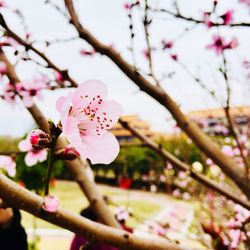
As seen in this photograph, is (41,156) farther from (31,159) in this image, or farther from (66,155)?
(66,155)

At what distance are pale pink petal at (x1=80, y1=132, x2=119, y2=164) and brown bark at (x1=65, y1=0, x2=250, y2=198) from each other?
124cm

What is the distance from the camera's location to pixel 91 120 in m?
0.85

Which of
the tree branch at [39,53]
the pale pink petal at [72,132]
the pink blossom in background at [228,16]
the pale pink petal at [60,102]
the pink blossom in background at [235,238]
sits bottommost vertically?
the pink blossom in background at [235,238]

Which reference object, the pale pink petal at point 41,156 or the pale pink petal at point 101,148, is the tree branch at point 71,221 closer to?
the pale pink petal at point 101,148

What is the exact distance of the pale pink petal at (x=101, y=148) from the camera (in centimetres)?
76

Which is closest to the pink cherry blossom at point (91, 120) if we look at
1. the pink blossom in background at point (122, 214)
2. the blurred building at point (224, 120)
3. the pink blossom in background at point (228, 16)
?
the pink blossom in background at point (228, 16)

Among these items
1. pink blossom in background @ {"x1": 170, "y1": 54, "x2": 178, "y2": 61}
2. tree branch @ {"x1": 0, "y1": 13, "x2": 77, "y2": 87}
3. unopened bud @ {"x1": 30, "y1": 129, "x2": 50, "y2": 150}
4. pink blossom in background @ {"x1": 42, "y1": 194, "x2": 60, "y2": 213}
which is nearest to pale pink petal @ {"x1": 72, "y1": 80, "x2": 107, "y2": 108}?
unopened bud @ {"x1": 30, "y1": 129, "x2": 50, "y2": 150}

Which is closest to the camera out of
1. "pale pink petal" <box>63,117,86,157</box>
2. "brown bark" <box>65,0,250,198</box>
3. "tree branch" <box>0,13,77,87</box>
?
"pale pink petal" <box>63,117,86,157</box>

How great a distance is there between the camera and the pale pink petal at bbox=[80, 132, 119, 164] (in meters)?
0.76

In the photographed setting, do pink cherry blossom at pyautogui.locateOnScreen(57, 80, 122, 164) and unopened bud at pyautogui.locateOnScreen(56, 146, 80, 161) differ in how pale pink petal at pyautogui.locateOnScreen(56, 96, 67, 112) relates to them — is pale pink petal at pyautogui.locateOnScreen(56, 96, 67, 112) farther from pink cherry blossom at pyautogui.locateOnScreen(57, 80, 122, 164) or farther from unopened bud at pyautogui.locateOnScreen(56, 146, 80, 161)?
unopened bud at pyautogui.locateOnScreen(56, 146, 80, 161)

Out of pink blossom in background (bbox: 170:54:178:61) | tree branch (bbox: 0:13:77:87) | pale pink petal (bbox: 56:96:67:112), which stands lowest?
pale pink petal (bbox: 56:96:67:112)

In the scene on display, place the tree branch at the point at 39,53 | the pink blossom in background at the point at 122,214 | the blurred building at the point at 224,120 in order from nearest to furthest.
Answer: the tree branch at the point at 39,53 < the pink blossom in background at the point at 122,214 < the blurred building at the point at 224,120

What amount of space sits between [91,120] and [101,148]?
97 millimetres

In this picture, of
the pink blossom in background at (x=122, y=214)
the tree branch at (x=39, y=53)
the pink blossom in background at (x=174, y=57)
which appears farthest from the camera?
the pink blossom in background at (x=122, y=214)
